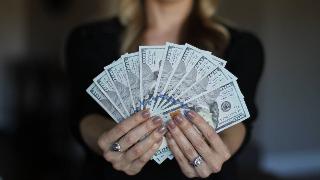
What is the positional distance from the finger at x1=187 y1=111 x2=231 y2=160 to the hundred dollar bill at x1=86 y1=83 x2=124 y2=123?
130 mm

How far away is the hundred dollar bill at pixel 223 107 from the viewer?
829mm

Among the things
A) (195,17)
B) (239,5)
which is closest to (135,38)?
(195,17)

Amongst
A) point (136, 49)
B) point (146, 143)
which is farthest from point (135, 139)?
point (136, 49)

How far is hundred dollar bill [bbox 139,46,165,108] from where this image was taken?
83 cm

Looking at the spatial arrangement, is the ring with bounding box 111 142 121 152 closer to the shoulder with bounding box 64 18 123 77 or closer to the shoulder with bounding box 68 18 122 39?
the shoulder with bounding box 64 18 123 77

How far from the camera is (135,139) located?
2.64 feet

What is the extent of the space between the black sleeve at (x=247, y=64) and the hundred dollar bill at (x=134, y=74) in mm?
223

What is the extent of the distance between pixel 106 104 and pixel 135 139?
4.2 inches
